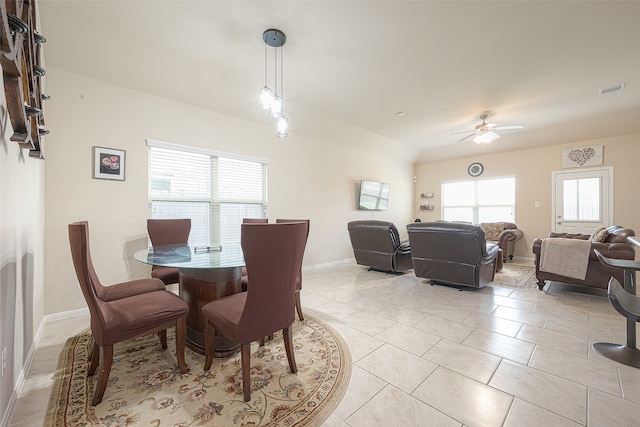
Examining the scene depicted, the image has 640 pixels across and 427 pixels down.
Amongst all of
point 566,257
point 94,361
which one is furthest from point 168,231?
point 566,257

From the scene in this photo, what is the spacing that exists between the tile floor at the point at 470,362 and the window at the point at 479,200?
12.5 ft

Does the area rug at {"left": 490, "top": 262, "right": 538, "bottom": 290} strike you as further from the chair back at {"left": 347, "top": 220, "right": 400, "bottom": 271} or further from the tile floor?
the chair back at {"left": 347, "top": 220, "right": 400, "bottom": 271}

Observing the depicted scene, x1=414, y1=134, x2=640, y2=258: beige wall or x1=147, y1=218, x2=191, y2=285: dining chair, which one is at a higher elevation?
x1=414, y1=134, x2=640, y2=258: beige wall

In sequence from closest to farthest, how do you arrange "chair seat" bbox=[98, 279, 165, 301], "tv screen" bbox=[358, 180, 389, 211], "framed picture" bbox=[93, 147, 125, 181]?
"chair seat" bbox=[98, 279, 165, 301] → "framed picture" bbox=[93, 147, 125, 181] → "tv screen" bbox=[358, 180, 389, 211]

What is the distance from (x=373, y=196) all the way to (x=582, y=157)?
463 centimetres

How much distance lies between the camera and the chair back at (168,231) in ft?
10.2

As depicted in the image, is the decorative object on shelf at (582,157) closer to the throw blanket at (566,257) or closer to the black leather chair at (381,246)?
the throw blanket at (566,257)

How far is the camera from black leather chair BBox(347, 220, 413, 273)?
4.46 meters

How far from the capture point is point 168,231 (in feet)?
10.5

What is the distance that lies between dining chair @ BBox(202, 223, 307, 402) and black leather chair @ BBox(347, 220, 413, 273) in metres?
2.94

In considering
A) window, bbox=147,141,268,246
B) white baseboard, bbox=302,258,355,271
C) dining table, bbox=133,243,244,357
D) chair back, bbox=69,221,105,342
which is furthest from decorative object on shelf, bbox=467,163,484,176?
chair back, bbox=69,221,105,342

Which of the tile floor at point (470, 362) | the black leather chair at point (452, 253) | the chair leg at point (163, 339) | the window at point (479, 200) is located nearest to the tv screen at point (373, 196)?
the window at point (479, 200)

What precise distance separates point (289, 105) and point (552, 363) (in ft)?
14.5

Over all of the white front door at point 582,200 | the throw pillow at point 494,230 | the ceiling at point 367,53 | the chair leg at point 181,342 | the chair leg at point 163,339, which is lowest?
the chair leg at point 163,339
